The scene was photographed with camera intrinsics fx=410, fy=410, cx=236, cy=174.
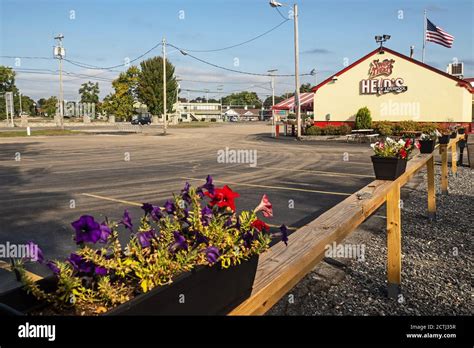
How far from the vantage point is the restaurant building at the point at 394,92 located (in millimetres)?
29062

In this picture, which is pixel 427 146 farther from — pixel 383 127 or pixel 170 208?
pixel 383 127

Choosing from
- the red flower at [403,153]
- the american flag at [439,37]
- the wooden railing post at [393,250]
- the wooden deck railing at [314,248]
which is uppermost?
the american flag at [439,37]

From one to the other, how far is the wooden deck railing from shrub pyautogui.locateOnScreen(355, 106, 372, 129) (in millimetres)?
26730

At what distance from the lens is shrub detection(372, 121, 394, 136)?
1131 inches

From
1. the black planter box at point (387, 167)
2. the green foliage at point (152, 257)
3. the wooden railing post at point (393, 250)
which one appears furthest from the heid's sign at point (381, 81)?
the green foliage at point (152, 257)

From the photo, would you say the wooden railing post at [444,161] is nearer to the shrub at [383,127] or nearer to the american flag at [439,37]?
the shrub at [383,127]

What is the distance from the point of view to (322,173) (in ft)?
44.6

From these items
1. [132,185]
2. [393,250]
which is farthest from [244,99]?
[393,250]

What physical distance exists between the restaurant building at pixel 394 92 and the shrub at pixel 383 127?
1432 mm
